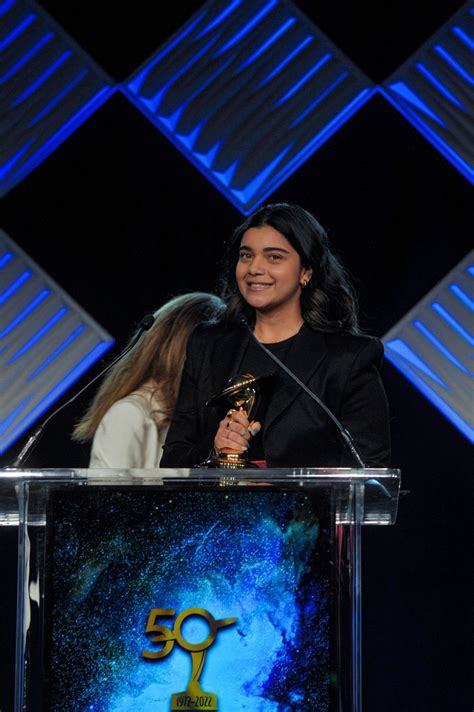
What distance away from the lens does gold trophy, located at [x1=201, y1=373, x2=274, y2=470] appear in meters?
2.01

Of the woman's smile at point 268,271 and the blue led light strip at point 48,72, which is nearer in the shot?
the woman's smile at point 268,271

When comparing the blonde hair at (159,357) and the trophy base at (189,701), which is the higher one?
the blonde hair at (159,357)

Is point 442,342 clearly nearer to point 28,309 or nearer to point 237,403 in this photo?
point 28,309

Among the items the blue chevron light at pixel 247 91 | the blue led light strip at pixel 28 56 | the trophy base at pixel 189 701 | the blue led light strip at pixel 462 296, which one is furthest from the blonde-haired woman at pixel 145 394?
the trophy base at pixel 189 701

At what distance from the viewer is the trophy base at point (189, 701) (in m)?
1.58

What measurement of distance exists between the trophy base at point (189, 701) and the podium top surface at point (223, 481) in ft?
1.00

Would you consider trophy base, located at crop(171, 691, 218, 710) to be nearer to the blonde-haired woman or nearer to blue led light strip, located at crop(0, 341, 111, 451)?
the blonde-haired woman

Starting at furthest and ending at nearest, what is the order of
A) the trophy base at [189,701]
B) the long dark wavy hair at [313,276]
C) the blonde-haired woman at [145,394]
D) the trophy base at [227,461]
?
the blonde-haired woman at [145,394] → the long dark wavy hair at [313,276] → the trophy base at [227,461] → the trophy base at [189,701]

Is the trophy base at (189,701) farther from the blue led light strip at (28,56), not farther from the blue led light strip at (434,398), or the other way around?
the blue led light strip at (28,56)

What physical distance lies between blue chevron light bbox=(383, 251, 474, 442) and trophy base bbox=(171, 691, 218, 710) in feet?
6.90

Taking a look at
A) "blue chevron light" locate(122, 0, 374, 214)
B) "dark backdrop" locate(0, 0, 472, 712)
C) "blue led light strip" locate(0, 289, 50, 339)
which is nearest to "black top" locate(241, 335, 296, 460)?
"dark backdrop" locate(0, 0, 472, 712)

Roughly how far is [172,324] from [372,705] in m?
1.38

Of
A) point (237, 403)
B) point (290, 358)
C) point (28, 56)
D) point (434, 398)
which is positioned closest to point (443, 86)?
point (434, 398)

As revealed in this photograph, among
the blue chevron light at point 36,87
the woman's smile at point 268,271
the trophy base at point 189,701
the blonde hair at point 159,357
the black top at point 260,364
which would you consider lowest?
the trophy base at point 189,701
